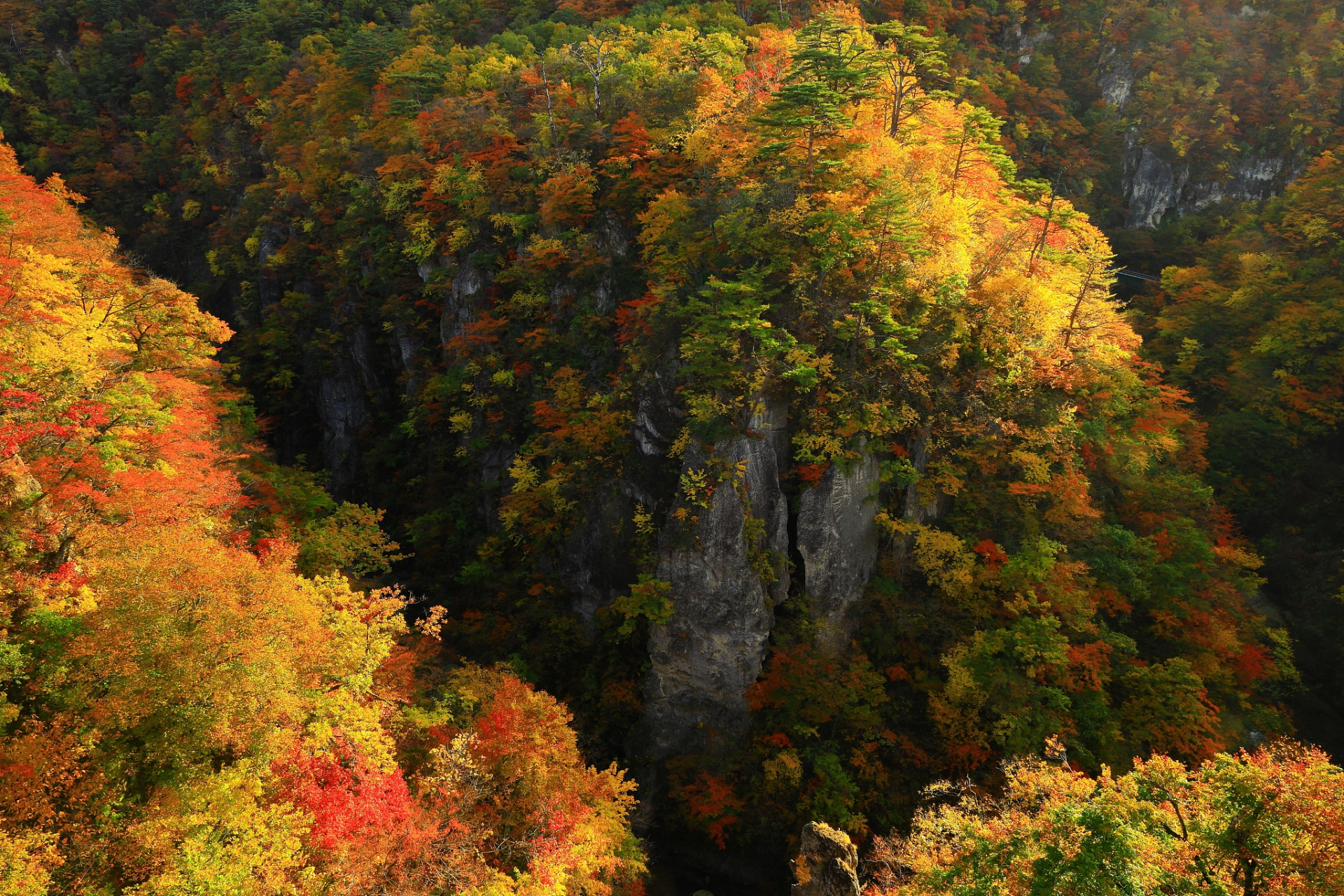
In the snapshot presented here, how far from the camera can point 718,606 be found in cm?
2242

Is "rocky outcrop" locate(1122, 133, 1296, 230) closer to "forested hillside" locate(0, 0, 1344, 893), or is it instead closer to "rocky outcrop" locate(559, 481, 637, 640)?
"forested hillside" locate(0, 0, 1344, 893)

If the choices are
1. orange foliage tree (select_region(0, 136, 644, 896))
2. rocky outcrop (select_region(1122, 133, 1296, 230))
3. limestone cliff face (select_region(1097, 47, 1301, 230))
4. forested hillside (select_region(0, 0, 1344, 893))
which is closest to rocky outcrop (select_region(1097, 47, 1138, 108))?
limestone cliff face (select_region(1097, 47, 1301, 230))

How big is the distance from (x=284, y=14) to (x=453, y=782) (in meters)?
64.9

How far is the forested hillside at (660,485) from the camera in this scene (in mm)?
12906

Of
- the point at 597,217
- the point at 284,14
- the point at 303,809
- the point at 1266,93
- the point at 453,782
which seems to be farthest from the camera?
the point at 284,14

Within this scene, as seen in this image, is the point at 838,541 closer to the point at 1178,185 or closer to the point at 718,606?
the point at 718,606

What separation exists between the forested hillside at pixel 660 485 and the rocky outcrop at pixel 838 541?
0.13 meters

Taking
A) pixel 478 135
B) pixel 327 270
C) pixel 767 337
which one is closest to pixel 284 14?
pixel 327 270

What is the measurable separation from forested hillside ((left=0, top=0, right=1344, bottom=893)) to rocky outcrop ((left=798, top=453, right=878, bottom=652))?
5.1 inches

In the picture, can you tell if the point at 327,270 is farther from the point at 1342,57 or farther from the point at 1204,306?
the point at 1342,57

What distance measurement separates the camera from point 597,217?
2942 cm

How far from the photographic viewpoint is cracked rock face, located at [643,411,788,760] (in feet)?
72.1

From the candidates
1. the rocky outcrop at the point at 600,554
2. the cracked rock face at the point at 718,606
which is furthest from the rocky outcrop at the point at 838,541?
the rocky outcrop at the point at 600,554

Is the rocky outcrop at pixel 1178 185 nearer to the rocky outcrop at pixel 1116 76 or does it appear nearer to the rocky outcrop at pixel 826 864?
the rocky outcrop at pixel 1116 76
